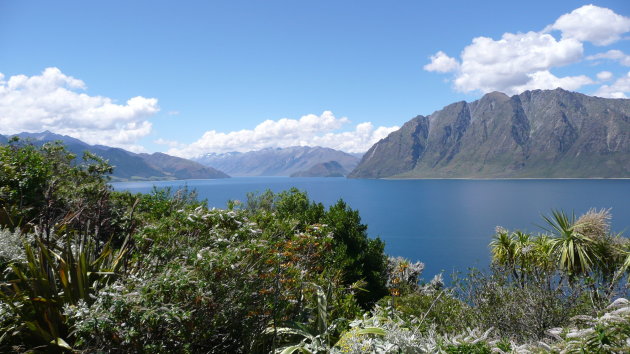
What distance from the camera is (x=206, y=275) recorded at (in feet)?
11.4

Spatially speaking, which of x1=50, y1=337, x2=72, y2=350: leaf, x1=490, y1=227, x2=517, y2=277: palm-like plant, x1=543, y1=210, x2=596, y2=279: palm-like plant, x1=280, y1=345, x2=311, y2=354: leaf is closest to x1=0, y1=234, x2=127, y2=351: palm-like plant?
x1=50, y1=337, x2=72, y2=350: leaf

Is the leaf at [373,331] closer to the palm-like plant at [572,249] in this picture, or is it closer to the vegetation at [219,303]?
the vegetation at [219,303]

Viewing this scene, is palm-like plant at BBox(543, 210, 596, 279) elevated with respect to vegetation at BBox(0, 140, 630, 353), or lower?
lower

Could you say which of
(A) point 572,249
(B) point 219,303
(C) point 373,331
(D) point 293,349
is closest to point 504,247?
(A) point 572,249

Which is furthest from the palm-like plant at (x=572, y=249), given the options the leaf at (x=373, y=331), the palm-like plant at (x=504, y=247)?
the leaf at (x=373, y=331)

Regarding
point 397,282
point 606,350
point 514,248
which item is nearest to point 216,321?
point 606,350

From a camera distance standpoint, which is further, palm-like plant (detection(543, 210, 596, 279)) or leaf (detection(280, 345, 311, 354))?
palm-like plant (detection(543, 210, 596, 279))

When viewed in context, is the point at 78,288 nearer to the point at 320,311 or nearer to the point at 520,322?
the point at 320,311

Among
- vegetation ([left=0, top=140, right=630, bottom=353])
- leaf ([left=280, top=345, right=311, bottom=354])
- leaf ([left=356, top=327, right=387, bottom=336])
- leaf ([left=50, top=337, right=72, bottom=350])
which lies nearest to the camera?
vegetation ([left=0, top=140, right=630, bottom=353])

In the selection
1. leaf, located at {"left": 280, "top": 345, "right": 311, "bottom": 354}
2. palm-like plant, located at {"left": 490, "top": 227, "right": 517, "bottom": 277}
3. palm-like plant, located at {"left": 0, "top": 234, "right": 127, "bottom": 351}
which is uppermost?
palm-like plant, located at {"left": 0, "top": 234, "right": 127, "bottom": 351}

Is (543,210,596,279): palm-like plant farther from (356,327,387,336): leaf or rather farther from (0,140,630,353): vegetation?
(356,327,387,336): leaf

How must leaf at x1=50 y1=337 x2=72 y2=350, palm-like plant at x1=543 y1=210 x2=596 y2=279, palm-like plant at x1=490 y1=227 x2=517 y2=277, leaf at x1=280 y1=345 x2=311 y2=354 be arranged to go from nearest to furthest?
leaf at x1=50 y1=337 x2=72 y2=350
leaf at x1=280 y1=345 x2=311 y2=354
palm-like plant at x1=543 y1=210 x2=596 y2=279
palm-like plant at x1=490 y1=227 x2=517 y2=277

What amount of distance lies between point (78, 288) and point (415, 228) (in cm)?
7461

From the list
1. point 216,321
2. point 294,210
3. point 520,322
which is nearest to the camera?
point 216,321
